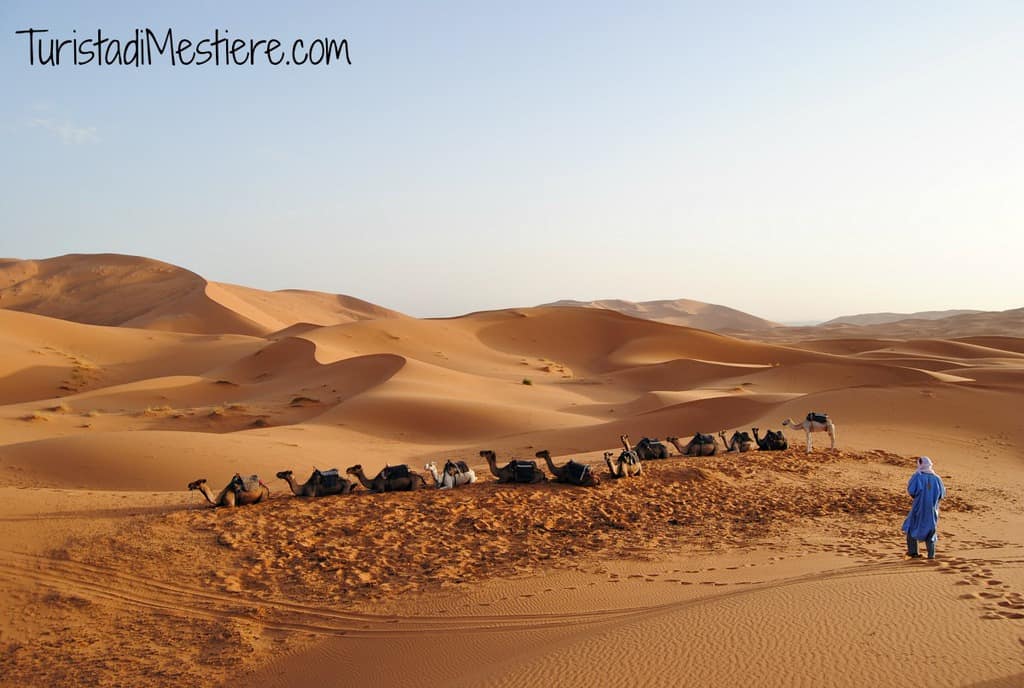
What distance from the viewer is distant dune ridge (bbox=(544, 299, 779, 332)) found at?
15275cm

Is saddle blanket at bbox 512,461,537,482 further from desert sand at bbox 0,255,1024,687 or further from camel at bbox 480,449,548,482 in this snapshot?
desert sand at bbox 0,255,1024,687

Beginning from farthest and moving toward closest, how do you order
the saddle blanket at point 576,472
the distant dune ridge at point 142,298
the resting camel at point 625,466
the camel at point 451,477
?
the distant dune ridge at point 142,298 → the resting camel at point 625,466 → the camel at point 451,477 → the saddle blanket at point 576,472

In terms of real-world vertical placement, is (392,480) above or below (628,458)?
below

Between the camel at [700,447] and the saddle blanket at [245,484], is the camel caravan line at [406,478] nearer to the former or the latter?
the saddle blanket at [245,484]

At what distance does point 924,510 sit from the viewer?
7.49 metres

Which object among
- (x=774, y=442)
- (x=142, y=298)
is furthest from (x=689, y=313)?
(x=774, y=442)

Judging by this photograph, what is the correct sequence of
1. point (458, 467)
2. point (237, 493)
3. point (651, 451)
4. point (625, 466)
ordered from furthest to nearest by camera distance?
point (651, 451) < point (458, 467) < point (625, 466) < point (237, 493)

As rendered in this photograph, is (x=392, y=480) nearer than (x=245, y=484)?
No

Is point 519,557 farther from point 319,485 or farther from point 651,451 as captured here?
Answer: point 651,451

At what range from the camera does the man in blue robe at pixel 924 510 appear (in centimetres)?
748

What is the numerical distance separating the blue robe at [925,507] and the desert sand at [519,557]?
291 millimetres

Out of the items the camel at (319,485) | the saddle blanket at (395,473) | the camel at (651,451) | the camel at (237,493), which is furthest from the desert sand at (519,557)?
the camel at (651,451)

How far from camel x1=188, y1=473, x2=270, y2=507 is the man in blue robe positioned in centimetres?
785

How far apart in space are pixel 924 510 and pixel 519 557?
4.19 m
